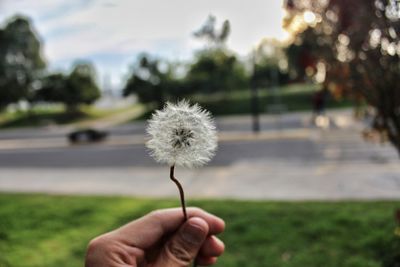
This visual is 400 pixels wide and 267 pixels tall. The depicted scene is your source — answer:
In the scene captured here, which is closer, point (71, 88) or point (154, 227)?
point (154, 227)

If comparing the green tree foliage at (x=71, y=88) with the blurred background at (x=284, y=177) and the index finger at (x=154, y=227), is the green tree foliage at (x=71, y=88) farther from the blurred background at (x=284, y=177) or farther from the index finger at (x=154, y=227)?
the index finger at (x=154, y=227)

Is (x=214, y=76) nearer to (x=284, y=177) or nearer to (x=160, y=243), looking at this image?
(x=284, y=177)

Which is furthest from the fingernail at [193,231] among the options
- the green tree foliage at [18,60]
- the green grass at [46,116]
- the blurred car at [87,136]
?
the green tree foliage at [18,60]

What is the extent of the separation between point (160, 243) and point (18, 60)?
136ft

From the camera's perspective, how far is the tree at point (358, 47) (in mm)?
3449

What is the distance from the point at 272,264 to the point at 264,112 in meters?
29.1

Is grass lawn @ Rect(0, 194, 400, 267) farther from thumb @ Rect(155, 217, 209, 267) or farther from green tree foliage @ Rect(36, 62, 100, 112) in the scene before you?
green tree foliage @ Rect(36, 62, 100, 112)

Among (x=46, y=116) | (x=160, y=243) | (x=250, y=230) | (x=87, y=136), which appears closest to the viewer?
(x=160, y=243)

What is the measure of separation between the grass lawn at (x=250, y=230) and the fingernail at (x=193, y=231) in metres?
3.75

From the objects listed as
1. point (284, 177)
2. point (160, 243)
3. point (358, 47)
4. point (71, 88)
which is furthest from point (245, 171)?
point (71, 88)

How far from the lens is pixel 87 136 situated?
22.3m

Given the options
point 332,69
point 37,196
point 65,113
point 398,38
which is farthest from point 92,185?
point 65,113

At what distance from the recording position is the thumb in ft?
4.79

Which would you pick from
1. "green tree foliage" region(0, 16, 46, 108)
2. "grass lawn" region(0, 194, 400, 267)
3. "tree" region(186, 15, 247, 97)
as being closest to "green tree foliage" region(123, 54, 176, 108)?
"tree" region(186, 15, 247, 97)
